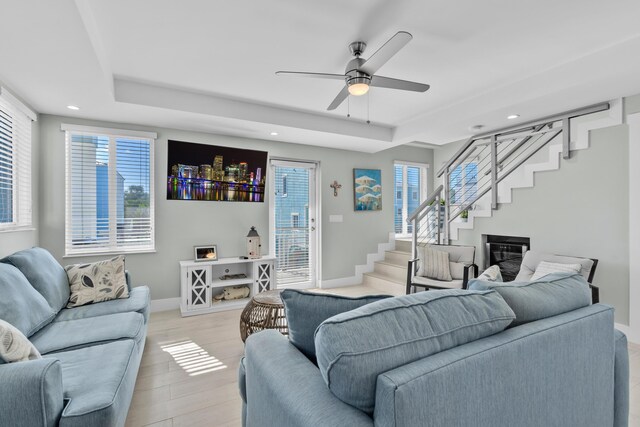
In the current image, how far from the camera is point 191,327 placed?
11.3 feet

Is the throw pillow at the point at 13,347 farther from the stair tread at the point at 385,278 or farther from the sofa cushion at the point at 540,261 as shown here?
the stair tread at the point at 385,278

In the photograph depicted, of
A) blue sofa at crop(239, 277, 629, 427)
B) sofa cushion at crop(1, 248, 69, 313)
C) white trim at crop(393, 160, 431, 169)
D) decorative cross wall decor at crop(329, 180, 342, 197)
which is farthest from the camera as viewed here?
white trim at crop(393, 160, 431, 169)

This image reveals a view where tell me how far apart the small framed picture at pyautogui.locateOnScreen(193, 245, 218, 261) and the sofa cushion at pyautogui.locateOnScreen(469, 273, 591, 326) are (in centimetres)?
346

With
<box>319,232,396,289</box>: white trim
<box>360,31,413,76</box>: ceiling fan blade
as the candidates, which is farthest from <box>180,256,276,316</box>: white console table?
<box>360,31,413,76</box>: ceiling fan blade

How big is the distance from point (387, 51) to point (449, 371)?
1.87m

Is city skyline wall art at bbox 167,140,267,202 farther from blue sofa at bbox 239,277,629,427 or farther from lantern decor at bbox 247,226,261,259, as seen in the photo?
blue sofa at bbox 239,277,629,427

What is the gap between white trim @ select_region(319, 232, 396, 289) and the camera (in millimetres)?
5214

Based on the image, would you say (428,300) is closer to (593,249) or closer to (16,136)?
(593,249)

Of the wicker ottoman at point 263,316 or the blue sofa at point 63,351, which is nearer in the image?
the blue sofa at point 63,351

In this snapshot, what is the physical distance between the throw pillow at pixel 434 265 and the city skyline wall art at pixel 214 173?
7.79 ft

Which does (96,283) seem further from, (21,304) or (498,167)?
(498,167)

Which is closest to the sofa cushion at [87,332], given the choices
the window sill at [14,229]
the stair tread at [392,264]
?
the window sill at [14,229]

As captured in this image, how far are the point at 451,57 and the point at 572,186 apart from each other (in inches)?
82.2

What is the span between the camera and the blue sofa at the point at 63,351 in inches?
46.0
